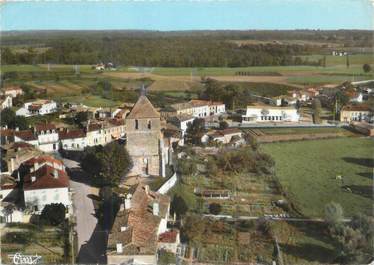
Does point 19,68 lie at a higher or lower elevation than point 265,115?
higher

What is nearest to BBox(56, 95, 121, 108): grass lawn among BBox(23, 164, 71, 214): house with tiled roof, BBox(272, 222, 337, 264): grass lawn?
BBox(23, 164, 71, 214): house with tiled roof

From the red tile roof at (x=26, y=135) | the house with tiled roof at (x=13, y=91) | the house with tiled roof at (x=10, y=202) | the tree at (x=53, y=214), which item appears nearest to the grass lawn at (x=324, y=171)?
the tree at (x=53, y=214)

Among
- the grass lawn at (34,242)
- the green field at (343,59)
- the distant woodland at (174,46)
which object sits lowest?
the grass lawn at (34,242)

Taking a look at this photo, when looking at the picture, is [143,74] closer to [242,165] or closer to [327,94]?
[242,165]

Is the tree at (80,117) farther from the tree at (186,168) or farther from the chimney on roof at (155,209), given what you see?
the chimney on roof at (155,209)

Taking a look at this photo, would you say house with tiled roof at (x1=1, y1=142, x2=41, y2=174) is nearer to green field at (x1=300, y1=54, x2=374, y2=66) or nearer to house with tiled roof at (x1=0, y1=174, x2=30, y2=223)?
house with tiled roof at (x1=0, y1=174, x2=30, y2=223)

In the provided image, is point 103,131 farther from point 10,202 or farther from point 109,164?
point 10,202

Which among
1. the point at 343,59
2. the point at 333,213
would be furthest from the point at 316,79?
the point at 333,213

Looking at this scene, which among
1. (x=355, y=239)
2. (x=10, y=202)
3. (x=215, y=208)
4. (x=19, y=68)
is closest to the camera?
(x=355, y=239)
